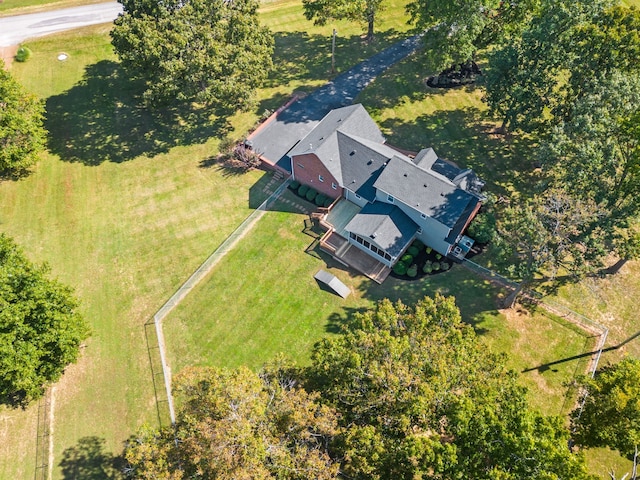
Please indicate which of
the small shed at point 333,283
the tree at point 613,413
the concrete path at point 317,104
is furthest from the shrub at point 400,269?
the concrete path at point 317,104

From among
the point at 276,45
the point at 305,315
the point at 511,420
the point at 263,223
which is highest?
the point at 276,45

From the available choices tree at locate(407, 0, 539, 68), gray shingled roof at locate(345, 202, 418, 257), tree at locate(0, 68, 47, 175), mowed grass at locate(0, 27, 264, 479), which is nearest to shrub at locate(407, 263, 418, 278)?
gray shingled roof at locate(345, 202, 418, 257)

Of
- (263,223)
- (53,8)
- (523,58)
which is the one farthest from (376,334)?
(53,8)

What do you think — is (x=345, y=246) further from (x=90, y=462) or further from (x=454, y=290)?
(x=90, y=462)

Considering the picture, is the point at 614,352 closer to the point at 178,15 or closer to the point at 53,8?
the point at 178,15

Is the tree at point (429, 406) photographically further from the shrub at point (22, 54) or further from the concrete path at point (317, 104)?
the shrub at point (22, 54)

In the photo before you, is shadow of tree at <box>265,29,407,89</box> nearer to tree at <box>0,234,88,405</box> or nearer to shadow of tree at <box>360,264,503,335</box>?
shadow of tree at <box>360,264,503,335</box>

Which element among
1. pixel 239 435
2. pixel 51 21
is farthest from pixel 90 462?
pixel 51 21
